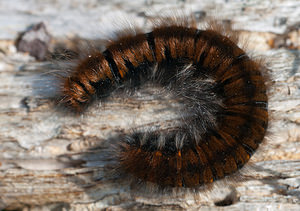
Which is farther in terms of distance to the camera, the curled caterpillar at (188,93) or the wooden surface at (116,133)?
the wooden surface at (116,133)

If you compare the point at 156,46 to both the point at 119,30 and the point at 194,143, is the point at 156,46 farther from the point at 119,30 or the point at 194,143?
the point at 194,143

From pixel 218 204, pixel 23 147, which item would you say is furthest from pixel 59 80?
pixel 218 204

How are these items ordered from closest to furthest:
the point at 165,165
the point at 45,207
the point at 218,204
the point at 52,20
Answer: the point at 165,165 → the point at 218,204 → the point at 45,207 → the point at 52,20

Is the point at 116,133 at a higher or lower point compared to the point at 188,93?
lower

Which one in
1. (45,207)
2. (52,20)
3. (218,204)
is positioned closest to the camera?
(218,204)
